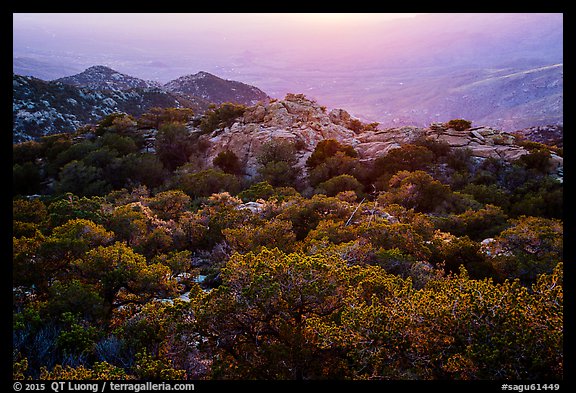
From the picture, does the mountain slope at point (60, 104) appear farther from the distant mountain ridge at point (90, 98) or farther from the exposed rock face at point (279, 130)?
the exposed rock face at point (279, 130)

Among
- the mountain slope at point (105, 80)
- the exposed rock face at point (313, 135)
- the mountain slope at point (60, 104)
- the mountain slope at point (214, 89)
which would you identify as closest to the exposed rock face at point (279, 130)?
the exposed rock face at point (313, 135)

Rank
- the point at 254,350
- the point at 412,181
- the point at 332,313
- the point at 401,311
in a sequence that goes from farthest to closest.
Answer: the point at 412,181, the point at 332,313, the point at 254,350, the point at 401,311

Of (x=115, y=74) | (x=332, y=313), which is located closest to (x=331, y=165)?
(x=332, y=313)

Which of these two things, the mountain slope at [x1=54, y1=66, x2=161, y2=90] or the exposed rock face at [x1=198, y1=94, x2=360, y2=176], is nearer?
the exposed rock face at [x1=198, y1=94, x2=360, y2=176]

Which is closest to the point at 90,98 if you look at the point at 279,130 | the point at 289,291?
the point at 279,130

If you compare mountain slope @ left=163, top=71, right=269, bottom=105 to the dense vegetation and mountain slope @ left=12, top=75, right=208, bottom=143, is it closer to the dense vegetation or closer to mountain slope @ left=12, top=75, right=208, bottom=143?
mountain slope @ left=12, top=75, right=208, bottom=143

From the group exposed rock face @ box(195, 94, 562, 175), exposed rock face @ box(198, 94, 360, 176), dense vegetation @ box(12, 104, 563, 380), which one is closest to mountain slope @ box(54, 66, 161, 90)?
exposed rock face @ box(198, 94, 360, 176)
